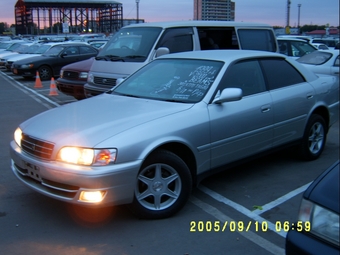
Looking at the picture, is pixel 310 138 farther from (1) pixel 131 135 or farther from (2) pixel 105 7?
(2) pixel 105 7

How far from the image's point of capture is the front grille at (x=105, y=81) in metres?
7.95

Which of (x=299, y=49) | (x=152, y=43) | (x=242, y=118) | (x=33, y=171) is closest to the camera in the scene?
(x=33, y=171)

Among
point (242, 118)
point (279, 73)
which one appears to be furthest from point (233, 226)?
point (279, 73)

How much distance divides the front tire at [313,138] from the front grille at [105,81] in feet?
12.3

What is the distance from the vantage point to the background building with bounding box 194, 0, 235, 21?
10.2m

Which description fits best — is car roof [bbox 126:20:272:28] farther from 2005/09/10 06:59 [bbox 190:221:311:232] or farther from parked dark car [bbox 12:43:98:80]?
parked dark car [bbox 12:43:98:80]

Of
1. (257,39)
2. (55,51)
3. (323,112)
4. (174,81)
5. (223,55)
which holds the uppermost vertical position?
(257,39)

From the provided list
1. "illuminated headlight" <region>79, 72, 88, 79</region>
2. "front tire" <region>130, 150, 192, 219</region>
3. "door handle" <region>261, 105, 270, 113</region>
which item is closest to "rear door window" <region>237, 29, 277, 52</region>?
"illuminated headlight" <region>79, 72, 88, 79</region>

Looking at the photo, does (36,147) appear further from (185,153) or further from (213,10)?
(213,10)

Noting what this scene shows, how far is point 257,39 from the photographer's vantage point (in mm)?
9383

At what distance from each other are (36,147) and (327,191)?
8.70 ft

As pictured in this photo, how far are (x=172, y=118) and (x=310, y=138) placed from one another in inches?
105

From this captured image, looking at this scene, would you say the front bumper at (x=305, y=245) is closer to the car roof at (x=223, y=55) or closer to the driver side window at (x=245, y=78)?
the driver side window at (x=245, y=78)

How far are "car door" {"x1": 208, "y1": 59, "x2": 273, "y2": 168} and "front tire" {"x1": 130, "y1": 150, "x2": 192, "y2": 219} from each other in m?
0.53
